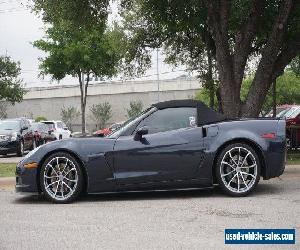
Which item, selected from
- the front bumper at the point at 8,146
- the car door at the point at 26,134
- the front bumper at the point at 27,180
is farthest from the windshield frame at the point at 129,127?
the car door at the point at 26,134

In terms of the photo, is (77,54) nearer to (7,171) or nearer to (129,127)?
(7,171)

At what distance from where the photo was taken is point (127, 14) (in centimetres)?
2711

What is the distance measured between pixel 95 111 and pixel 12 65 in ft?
60.9

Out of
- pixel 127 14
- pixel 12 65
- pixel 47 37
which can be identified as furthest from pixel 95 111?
pixel 127 14

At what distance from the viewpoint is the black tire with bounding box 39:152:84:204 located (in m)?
8.07

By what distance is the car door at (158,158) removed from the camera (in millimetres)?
8055

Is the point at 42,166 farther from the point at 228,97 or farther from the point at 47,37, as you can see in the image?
the point at 47,37

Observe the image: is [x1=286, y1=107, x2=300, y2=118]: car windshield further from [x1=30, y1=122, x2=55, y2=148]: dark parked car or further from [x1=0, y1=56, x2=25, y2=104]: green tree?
[x1=0, y1=56, x2=25, y2=104]: green tree

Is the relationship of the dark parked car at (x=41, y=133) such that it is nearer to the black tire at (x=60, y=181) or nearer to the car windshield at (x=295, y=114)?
the car windshield at (x=295, y=114)

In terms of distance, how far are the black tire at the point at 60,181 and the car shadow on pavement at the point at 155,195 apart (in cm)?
23

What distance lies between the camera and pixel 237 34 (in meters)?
17.8

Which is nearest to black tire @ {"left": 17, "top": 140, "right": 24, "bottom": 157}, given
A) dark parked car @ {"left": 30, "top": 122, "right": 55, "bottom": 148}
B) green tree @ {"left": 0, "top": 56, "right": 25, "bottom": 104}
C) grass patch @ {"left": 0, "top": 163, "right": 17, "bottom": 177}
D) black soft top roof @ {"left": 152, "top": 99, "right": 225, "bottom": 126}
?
dark parked car @ {"left": 30, "top": 122, "right": 55, "bottom": 148}

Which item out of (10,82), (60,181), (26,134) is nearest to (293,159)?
(60,181)

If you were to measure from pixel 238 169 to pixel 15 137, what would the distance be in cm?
1434
